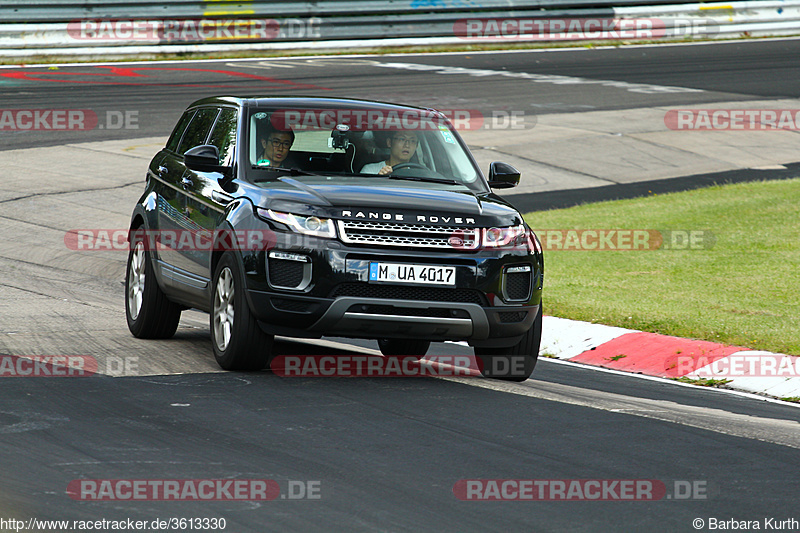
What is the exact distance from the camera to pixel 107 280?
42.6 ft

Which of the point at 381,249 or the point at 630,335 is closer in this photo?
the point at 381,249

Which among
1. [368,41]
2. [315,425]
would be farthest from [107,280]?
[368,41]

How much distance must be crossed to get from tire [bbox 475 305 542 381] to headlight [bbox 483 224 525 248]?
60cm

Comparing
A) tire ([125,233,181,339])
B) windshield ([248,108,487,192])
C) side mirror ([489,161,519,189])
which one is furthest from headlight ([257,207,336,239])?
tire ([125,233,181,339])

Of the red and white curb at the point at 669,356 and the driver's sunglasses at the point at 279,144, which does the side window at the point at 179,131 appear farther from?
the red and white curb at the point at 669,356

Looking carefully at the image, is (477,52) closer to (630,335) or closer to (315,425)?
(630,335)

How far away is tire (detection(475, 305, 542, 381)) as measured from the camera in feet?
26.5

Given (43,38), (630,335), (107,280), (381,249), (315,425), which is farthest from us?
(43,38)

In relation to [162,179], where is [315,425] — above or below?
below

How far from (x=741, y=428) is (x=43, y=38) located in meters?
25.7

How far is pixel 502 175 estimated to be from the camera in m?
8.71

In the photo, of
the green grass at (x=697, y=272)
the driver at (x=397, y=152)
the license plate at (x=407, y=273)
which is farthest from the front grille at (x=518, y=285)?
the green grass at (x=697, y=272)

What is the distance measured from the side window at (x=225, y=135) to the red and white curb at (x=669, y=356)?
335 centimetres

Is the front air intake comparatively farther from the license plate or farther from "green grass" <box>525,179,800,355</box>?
"green grass" <box>525,179,800,355</box>
